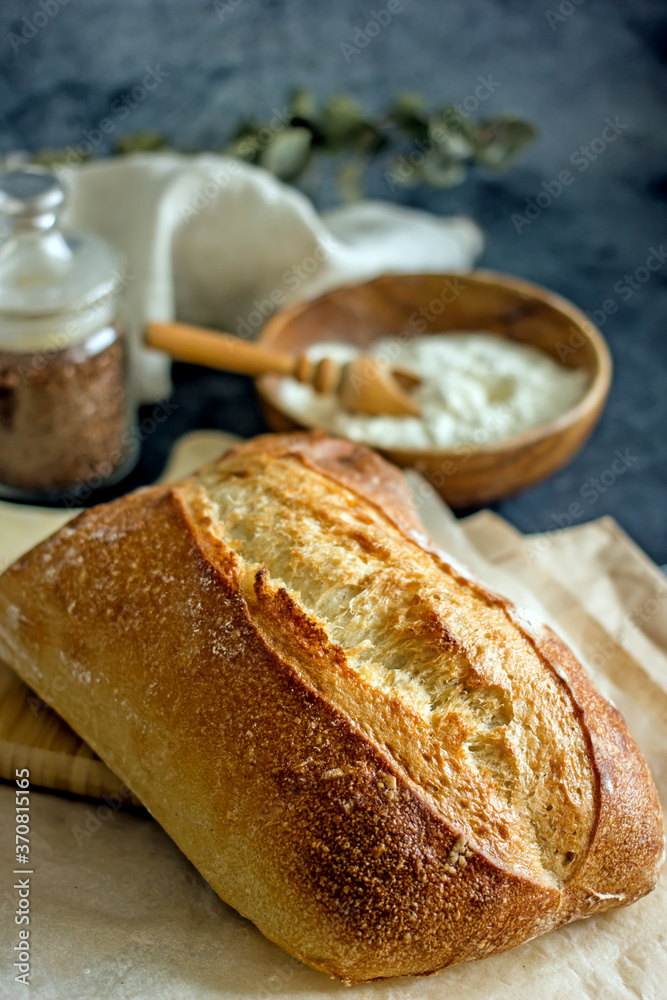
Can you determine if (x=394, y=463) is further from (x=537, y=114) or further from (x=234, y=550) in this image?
(x=537, y=114)

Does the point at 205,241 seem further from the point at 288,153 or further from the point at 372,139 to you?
the point at 372,139

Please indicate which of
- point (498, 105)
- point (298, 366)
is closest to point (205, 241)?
point (298, 366)

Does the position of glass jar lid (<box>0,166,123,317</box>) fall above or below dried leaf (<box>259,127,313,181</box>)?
above

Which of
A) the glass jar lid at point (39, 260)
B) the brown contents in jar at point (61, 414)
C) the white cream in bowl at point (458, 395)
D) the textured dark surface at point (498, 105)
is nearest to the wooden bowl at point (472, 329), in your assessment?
the white cream in bowl at point (458, 395)

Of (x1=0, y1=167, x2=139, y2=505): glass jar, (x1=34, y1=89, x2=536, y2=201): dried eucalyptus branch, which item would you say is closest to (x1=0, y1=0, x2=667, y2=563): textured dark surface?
(x1=34, y1=89, x2=536, y2=201): dried eucalyptus branch

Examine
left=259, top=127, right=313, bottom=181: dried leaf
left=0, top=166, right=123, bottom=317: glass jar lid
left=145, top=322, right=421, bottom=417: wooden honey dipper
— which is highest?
left=0, top=166, right=123, bottom=317: glass jar lid

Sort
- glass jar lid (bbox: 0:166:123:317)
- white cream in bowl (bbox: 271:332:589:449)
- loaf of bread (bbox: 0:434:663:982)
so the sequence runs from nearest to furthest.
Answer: loaf of bread (bbox: 0:434:663:982) → glass jar lid (bbox: 0:166:123:317) → white cream in bowl (bbox: 271:332:589:449)

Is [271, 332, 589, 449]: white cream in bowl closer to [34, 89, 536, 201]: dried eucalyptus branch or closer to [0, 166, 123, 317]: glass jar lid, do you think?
[0, 166, 123, 317]: glass jar lid
